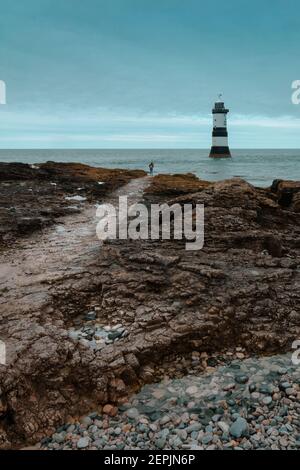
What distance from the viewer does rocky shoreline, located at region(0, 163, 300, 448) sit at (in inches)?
306

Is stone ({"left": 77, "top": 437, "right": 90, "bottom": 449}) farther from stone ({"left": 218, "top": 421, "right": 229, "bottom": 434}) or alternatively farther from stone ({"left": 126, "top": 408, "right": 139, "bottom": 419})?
stone ({"left": 218, "top": 421, "right": 229, "bottom": 434})

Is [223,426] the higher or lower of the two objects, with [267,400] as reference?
lower

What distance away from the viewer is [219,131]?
360 ft

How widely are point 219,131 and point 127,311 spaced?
347ft

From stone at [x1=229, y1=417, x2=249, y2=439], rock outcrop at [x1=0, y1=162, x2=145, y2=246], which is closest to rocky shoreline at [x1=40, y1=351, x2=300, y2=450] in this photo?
stone at [x1=229, y1=417, x2=249, y2=439]

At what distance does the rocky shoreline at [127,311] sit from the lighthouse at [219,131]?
312 feet

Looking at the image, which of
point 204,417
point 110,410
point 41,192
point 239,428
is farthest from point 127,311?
→ point 41,192

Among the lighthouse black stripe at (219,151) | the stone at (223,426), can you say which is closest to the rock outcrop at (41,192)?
the stone at (223,426)

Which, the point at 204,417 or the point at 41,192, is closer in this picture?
the point at 204,417

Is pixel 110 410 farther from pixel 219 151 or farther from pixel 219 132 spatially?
pixel 219 151

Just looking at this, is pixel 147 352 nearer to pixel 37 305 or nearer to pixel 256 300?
pixel 37 305

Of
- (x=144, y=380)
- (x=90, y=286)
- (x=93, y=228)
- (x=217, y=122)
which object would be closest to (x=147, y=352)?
(x=144, y=380)

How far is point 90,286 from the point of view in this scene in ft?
37.4

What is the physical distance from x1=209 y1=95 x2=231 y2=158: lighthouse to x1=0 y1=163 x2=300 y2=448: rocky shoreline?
9523 cm
